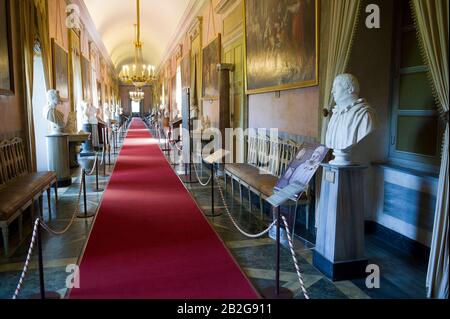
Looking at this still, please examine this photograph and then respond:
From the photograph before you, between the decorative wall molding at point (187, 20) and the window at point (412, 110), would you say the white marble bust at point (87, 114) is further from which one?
the window at point (412, 110)

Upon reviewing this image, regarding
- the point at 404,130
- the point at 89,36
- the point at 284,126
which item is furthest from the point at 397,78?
the point at 89,36

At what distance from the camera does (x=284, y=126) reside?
21.7ft

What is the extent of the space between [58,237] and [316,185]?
351cm

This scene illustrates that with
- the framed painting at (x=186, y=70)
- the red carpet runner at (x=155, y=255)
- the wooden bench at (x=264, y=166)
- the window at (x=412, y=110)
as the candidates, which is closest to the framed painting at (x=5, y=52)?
the red carpet runner at (x=155, y=255)

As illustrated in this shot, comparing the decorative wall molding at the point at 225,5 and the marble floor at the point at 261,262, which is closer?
the marble floor at the point at 261,262

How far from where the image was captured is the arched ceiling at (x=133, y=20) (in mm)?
16438

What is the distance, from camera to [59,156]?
8.37 m

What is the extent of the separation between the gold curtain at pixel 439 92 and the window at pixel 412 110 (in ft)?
4.58

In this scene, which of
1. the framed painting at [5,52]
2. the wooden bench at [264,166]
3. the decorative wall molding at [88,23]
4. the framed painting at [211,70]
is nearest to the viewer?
the wooden bench at [264,166]

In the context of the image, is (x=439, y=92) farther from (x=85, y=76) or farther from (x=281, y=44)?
(x=85, y=76)

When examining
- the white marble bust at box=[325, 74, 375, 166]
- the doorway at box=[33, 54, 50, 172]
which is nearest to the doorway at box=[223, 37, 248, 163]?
the doorway at box=[33, 54, 50, 172]

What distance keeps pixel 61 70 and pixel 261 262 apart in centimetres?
912
